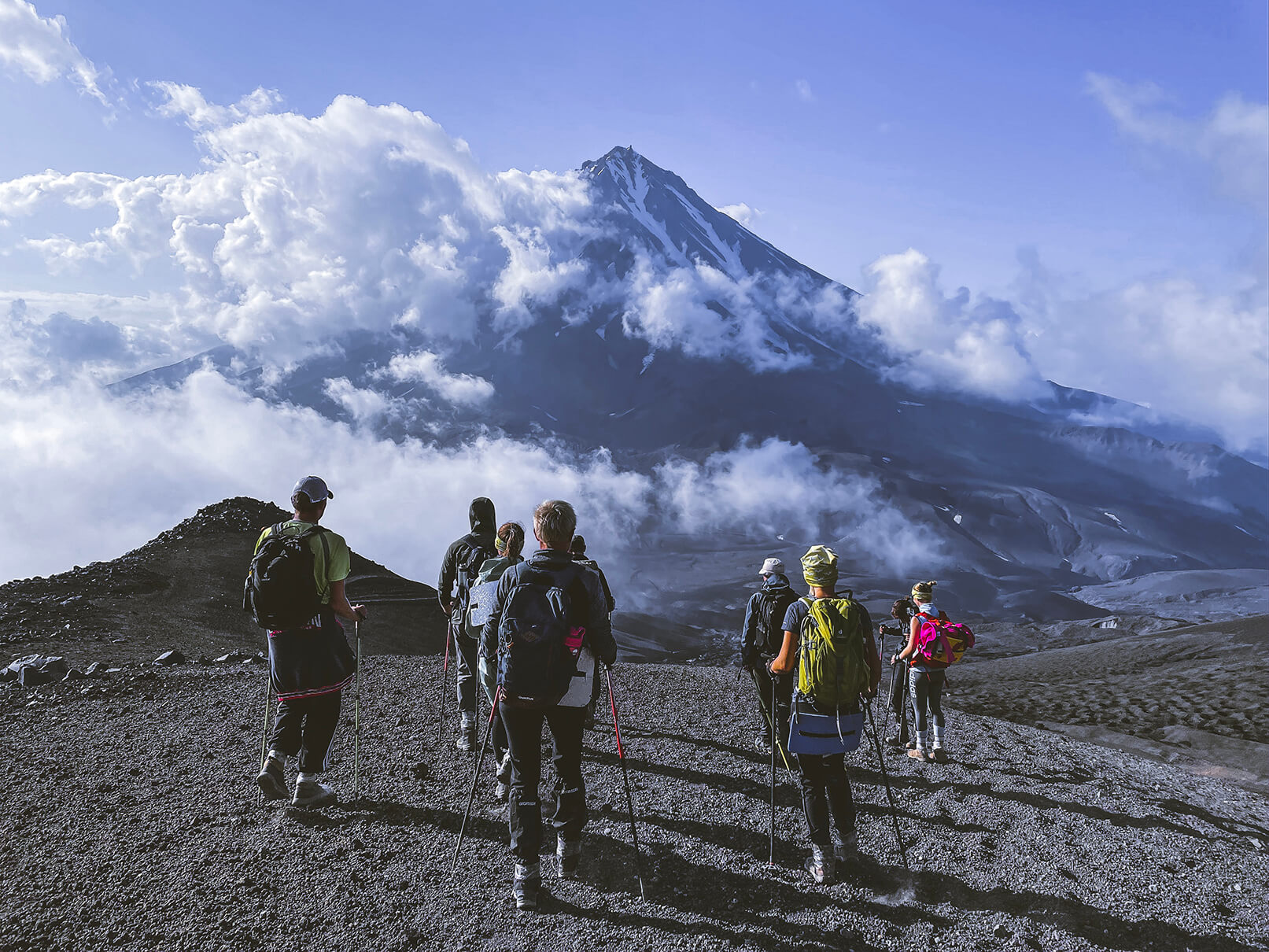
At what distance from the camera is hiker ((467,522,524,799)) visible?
173 inches

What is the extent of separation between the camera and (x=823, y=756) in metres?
4.40

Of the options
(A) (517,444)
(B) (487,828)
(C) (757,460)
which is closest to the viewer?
(B) (487,828)

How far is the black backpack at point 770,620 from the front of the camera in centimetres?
569

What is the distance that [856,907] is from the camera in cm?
412

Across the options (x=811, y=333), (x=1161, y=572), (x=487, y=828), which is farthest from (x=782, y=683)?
(x=811, y=333)

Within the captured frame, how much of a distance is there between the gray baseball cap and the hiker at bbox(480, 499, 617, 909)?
5.58 ft

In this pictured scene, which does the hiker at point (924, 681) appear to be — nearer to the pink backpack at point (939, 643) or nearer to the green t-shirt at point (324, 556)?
the pink backpack at point (939, 643)

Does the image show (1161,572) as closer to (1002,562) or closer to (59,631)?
(1002,562)

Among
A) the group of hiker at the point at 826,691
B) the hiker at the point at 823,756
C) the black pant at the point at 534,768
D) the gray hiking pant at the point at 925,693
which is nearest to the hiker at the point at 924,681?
the gray hiking pant at the point at 925,693

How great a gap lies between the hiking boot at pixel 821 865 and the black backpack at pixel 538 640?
1961mm

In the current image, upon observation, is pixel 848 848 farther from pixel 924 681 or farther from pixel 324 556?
pixel 324 556

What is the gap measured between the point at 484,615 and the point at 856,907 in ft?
9.12

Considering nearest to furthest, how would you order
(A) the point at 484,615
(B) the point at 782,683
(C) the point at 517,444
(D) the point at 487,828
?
(A) the point at 484,615 < (D) the point at 487,828 < (B) the point at 782,683 < (C) the point at 517,444

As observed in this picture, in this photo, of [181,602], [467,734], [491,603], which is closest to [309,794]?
[467,734]
